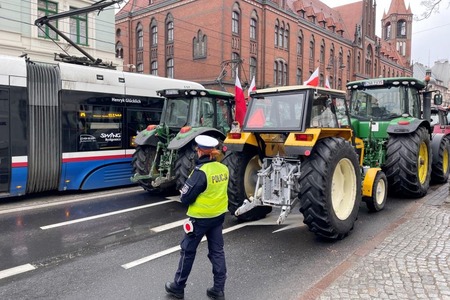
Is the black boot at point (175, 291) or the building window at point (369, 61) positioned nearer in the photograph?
the black boot at point (175, 291)

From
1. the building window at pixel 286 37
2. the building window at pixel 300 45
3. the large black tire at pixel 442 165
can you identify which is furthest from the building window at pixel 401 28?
the large black tire at pixel 442 165

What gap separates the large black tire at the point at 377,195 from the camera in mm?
6891

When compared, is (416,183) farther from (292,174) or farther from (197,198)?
(197,198)

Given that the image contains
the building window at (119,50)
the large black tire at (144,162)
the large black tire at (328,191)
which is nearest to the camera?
the large black tire at (328,191)

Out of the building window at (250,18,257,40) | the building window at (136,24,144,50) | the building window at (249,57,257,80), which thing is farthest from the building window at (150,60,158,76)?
the building window at (250,18,257,40)

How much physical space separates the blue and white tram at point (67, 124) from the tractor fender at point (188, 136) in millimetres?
2508

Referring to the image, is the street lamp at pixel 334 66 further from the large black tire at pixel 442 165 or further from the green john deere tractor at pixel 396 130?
the green john deere tractor at pixel 396 130

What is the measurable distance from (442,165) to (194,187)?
8.62 meters

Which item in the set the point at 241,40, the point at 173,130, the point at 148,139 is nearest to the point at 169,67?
the point at 241,40

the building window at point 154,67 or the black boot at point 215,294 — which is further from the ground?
the building window at point 154,67

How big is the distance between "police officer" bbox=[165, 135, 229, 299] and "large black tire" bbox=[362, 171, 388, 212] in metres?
4.06

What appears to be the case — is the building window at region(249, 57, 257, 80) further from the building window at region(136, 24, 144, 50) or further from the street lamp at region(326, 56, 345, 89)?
the street lamp at region(326, 56, 345, 89)

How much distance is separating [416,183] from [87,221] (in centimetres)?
659

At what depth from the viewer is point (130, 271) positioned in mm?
4547
